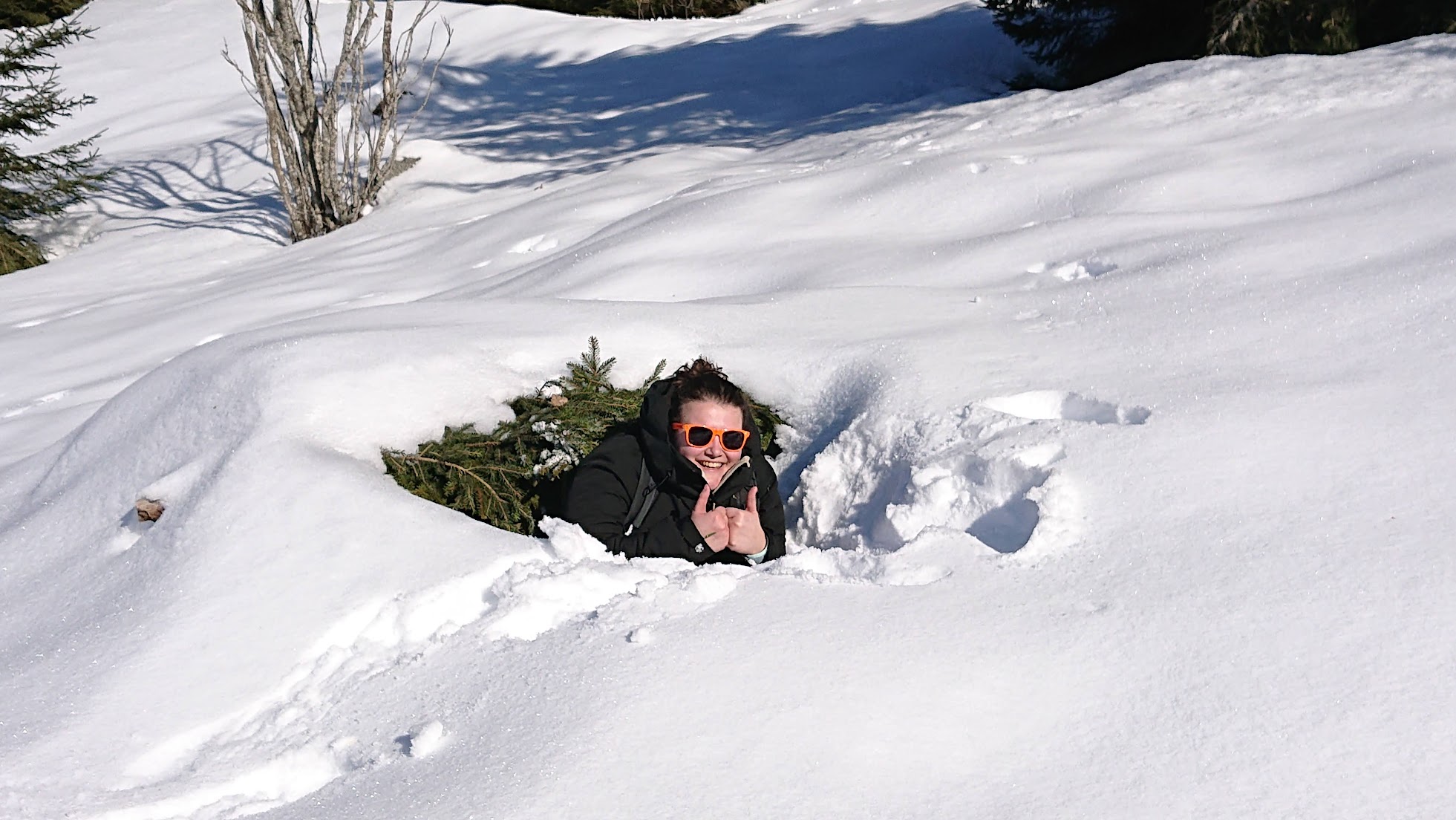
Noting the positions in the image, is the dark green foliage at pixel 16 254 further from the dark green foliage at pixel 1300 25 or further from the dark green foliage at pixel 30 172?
the dark green foliage at pixel 1300 25

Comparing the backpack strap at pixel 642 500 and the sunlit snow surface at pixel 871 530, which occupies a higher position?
the sunlit snow surface at pixel 871 530

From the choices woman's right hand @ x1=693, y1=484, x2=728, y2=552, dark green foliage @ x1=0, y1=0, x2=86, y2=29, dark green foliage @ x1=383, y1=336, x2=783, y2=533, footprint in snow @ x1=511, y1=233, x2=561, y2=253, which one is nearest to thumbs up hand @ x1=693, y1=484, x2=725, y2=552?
woman's right hand @ x1=693, y1=484, x2=728, y2=552

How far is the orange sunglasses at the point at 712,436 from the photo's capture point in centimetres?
284

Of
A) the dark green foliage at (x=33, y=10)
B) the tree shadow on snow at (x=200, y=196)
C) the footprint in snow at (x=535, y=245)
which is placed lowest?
the footprint in snow at (x=535, y=245)

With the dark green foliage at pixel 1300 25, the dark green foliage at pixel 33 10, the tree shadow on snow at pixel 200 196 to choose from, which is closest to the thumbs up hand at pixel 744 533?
the dark green foliage at pixel 1300 25

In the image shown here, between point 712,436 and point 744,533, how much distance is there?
0.88 feet

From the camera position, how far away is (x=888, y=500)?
105 inches

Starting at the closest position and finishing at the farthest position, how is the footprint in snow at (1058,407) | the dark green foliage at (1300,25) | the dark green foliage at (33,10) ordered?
the footprint in snow at (1058,407) < the dark green foliage at (1300,25) < the dark green foliage at (33,10)

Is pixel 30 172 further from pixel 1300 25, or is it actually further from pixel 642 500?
pixel 1300 25

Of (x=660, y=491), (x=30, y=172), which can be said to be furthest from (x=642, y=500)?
(x=30, y=172)

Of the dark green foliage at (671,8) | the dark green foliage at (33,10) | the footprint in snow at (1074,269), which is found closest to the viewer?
the footprint in snow at (1074,269)

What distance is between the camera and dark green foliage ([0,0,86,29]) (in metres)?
15.5

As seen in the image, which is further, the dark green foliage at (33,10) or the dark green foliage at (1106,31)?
the dark green foliage at (33,10)

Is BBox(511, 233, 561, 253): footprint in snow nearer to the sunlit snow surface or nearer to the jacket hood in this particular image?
the sunlit snow surface
